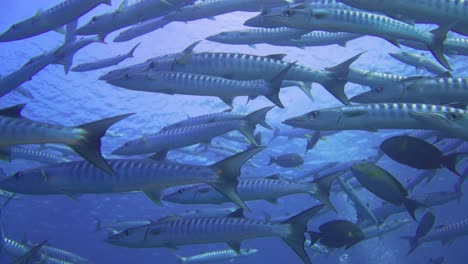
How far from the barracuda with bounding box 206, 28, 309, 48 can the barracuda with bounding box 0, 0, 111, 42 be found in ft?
9.29

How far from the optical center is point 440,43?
5.25 meters

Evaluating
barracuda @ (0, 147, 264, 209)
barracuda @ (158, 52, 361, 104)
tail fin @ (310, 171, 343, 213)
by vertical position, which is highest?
barracuda @ (158, 52, 361, 104)

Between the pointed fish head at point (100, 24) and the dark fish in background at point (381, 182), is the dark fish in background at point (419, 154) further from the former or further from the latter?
the pointed fish head at point (100, 24)

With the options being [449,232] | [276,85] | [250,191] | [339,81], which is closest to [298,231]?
[250,191]

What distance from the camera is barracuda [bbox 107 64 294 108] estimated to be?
249 inches

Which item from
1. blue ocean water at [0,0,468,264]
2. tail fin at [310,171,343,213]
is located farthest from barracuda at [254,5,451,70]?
blue ocean water at [0,0,468,264]

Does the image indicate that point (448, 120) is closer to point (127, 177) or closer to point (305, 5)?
point (305, 5)

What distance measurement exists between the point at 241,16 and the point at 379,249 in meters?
42.8

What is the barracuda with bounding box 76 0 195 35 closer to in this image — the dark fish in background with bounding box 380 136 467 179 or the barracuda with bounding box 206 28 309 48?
the barracuda with bounding box 206 28 309 48

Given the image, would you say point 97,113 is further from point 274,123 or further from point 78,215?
point 78,215

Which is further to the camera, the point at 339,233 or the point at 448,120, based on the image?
the point at 339,233

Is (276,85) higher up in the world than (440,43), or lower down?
lower down

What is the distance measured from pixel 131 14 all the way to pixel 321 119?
4.13 metres

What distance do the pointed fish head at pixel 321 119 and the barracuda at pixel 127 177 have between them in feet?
3.29
